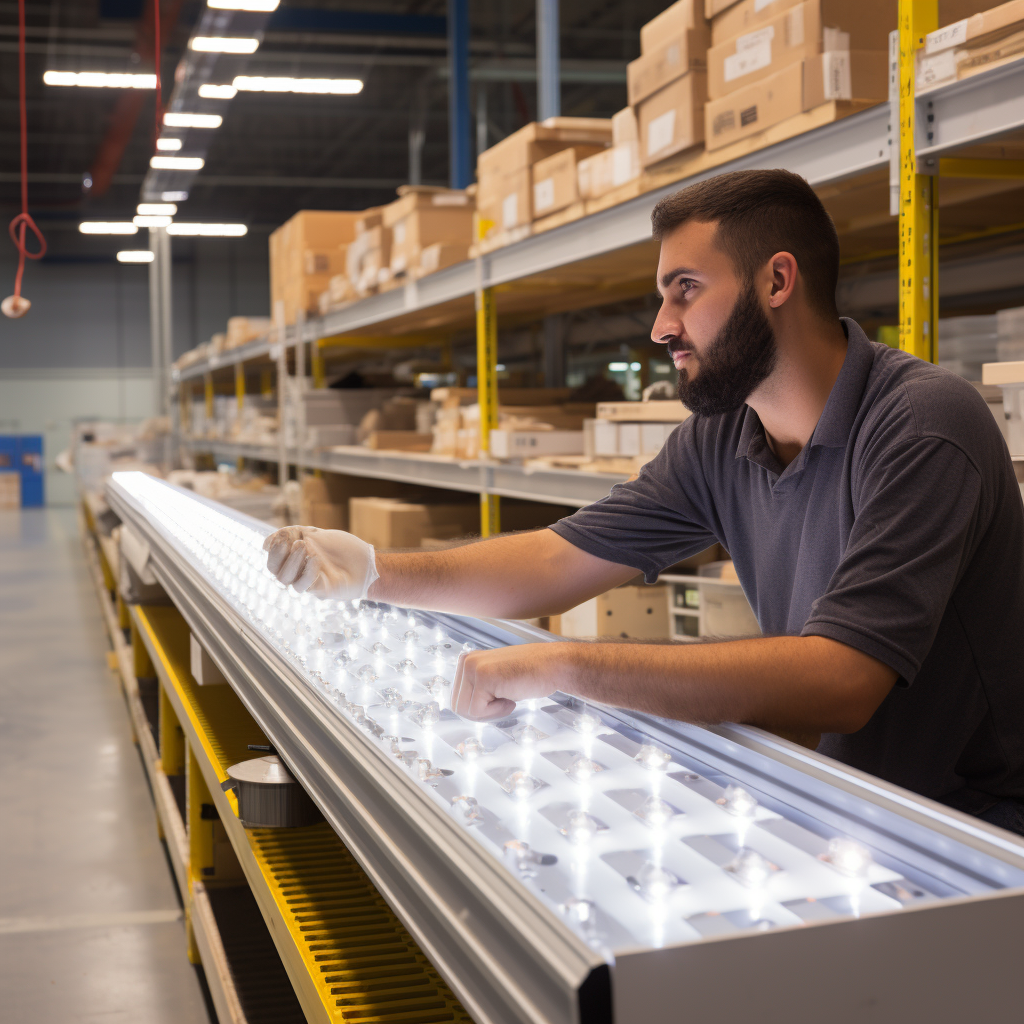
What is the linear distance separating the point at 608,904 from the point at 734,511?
3.17 ft

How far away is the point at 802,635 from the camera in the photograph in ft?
3.91

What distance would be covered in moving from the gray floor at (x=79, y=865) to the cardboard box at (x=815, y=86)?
244 cm

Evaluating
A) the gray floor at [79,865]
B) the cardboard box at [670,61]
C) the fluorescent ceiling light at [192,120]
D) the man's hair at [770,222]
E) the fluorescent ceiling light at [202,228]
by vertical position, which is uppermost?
the fluorescent ceiling light at [202,228]

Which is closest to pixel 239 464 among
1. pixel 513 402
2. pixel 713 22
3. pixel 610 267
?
pixel 513 402

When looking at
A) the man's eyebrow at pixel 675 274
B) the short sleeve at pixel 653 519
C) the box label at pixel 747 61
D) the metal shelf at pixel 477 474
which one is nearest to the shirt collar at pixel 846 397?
the man's eyebrow at pixel 675 274

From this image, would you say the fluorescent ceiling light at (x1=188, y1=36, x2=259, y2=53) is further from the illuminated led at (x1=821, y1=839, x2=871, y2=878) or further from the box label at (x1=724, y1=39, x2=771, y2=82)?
the illuminated led at (x1=821, y1=839, x2=871, y2=878)

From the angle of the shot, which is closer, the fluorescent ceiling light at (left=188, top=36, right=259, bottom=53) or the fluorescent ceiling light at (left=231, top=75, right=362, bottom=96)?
the fluorescent ceiling light at (left=188, top=36, right=259, bottom=53)

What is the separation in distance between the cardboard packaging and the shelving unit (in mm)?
149

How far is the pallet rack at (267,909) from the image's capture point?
1559 millimetres

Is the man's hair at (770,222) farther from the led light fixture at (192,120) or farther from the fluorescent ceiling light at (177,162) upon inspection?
the fluorescent ceiling light at (177,162)

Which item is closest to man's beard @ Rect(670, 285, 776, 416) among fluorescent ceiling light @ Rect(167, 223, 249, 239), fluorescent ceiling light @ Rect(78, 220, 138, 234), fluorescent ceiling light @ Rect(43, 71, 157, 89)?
fluorescent ceiling light @ Rect(43, 71, 157, 89)

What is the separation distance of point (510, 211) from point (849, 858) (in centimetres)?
293

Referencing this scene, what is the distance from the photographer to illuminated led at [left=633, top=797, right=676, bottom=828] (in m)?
0.98

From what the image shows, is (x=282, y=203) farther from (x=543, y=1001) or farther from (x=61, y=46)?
(x=543, y=1001)
